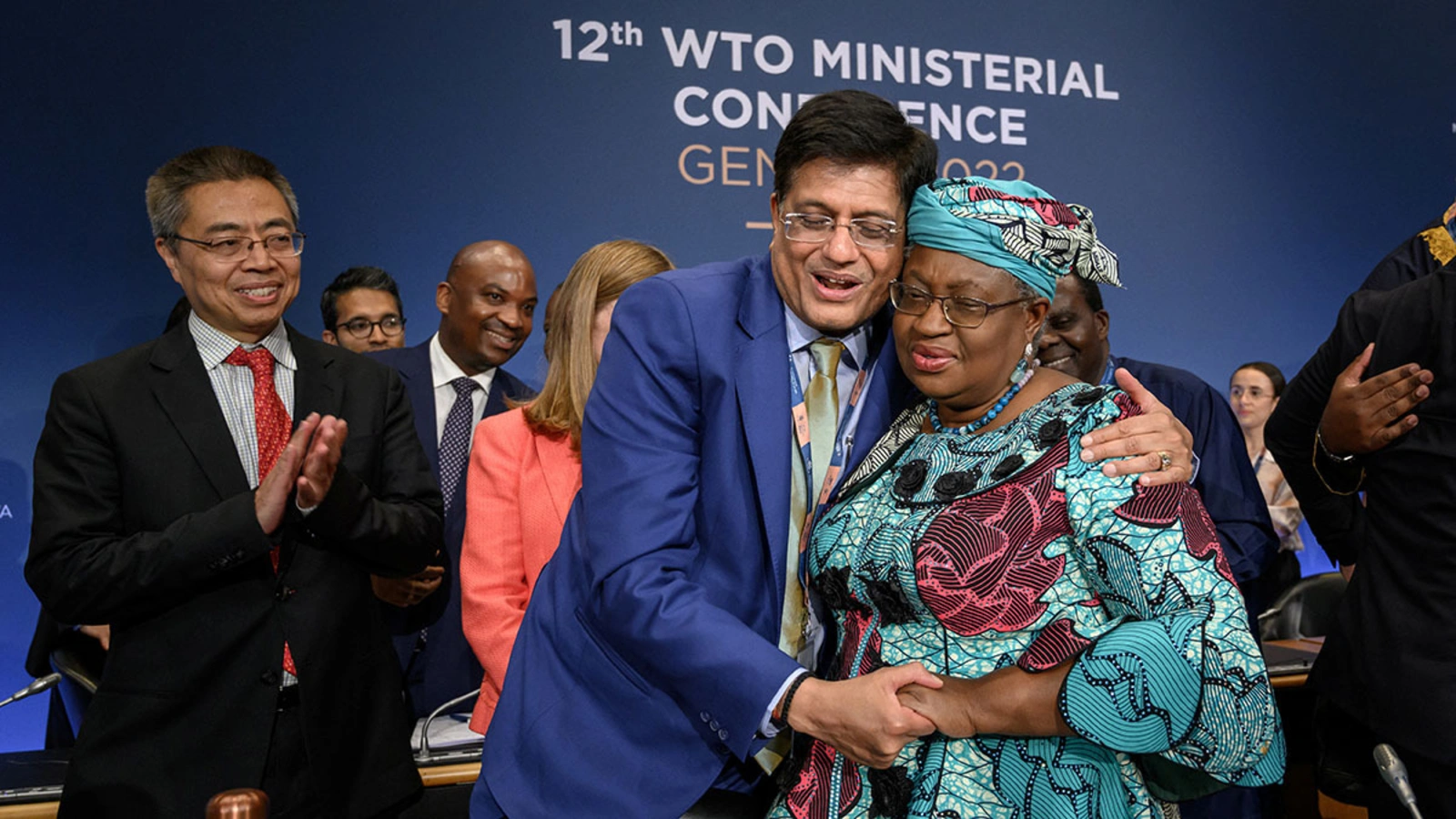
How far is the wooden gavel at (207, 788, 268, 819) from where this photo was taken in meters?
1.14

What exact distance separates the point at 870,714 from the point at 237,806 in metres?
0.76

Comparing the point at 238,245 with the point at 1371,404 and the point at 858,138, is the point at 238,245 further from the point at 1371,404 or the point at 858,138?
the point at 1371,404

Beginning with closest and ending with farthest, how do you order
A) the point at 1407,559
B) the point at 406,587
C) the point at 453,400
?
the point at 1407,559 < the point at 406,587 < the point at 453,400

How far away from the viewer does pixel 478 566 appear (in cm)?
299

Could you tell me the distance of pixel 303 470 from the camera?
222 centimetres

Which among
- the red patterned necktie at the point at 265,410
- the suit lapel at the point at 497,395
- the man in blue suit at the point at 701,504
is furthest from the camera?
the suit lapel at the point at 497,395

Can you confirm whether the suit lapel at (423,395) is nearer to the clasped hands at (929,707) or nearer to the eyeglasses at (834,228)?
the eyeglasses at (834,228)

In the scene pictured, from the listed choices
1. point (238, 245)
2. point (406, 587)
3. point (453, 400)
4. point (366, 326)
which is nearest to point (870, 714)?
point (238, 245)

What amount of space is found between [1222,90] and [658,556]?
5.13 meters

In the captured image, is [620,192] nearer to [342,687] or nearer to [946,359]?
[342,687]

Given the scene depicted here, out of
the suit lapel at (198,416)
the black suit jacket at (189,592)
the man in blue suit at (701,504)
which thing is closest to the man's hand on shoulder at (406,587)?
the black suit jacket at (189,592)

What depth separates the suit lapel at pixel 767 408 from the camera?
5.91 ft

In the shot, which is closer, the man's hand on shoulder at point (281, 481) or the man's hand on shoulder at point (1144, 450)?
the man's hand on shoulder at point (1144, 450)

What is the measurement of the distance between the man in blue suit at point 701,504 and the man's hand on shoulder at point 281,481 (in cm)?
58
